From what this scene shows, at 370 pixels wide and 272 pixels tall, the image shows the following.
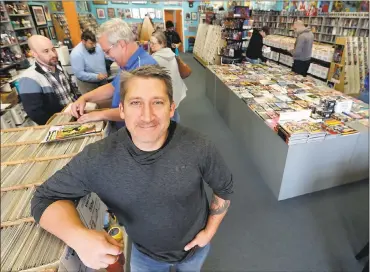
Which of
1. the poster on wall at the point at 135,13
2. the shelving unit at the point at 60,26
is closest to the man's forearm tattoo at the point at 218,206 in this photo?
the shelving unit at the point at 60,26

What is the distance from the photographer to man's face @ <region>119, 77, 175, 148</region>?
83cm

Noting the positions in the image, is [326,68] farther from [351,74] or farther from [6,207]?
[6,207]

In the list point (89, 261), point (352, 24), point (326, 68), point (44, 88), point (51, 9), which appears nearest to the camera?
point (89, 261)

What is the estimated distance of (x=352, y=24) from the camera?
20.8 ft

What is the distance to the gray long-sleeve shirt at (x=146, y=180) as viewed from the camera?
0.85 meters

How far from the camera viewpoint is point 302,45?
4875mm

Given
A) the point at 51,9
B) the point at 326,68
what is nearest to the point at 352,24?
the point at 326,68

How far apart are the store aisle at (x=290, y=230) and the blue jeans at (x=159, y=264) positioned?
763mm

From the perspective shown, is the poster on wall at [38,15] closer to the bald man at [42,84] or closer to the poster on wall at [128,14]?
the bald man at [42,84]

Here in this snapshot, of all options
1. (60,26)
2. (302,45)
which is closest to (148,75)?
(302,45)

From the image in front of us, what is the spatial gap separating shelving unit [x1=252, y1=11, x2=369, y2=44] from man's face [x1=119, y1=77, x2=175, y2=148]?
7574 millimetres

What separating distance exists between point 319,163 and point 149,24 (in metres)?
7.80

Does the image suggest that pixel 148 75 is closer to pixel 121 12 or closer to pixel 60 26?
pixel 60 26

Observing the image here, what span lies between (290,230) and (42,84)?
278 cm
